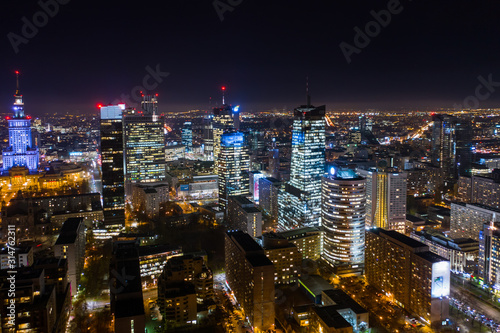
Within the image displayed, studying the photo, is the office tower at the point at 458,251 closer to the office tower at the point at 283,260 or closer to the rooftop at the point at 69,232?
the office tower at the point at 283,260

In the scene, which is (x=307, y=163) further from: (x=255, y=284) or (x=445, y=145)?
(x=445, y=145)

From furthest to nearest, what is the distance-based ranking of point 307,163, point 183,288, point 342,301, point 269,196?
1. point 269,196
2. point 307,163
3. point 183,288
4. point 342,301

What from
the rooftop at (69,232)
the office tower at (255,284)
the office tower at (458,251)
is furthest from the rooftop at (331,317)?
the rooftop at (69,232)

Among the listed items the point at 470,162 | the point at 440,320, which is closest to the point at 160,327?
the point at 440,320

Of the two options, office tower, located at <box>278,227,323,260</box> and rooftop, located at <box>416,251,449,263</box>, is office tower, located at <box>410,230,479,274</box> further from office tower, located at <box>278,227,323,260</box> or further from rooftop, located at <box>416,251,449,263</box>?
office tower, located at <box>278,227,323,260</box>

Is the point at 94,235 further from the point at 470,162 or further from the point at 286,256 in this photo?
the point at 470,162

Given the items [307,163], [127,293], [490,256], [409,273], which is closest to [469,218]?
[490,256]
